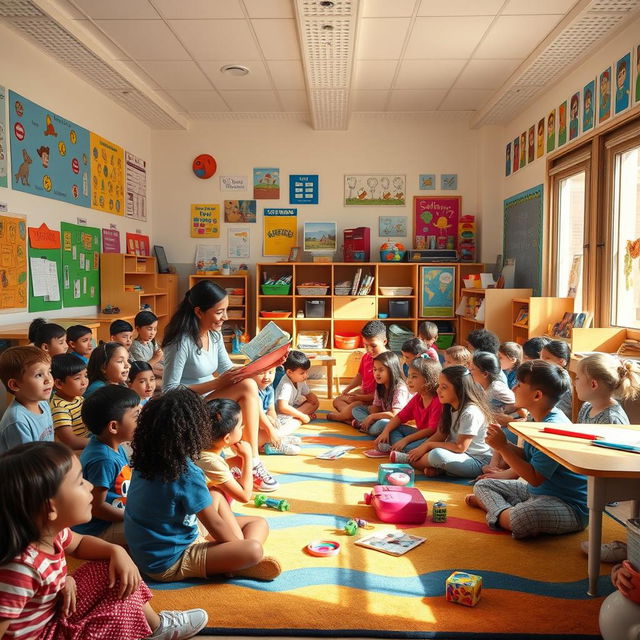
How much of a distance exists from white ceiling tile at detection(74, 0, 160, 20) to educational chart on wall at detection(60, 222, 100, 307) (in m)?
1.76

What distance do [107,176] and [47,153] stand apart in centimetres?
121

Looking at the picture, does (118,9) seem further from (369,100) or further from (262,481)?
(262,481)

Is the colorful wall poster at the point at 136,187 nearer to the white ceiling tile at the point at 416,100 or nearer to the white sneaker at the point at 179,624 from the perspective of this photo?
the white ceiling tile at the point at 416,100

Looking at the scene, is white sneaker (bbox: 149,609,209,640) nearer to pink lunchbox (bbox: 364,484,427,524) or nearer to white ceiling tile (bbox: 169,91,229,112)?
pink lunchbox (bbox: 364,484,427,524)

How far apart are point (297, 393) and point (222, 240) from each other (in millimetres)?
3217

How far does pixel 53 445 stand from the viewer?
1.44 metres

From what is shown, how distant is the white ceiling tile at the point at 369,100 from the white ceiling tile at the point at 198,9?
2.22 m

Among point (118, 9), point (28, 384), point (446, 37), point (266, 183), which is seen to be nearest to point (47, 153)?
point (118, 9)

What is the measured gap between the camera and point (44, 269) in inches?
196

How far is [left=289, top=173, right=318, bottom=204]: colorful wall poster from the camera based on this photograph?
24.2 ft

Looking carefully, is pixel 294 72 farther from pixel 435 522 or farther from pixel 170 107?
pixel 435 522

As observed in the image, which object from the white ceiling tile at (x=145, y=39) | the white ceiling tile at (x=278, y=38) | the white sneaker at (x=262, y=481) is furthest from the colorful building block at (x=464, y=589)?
the white ceiling tile at (x=145, y=39)

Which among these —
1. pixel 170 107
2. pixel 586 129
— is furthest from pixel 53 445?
pixel 170 107

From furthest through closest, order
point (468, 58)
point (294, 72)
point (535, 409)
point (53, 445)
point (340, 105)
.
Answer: point (340, 105), point (294, 72), point (468, 58), point (535, 409), point (53, 445)
